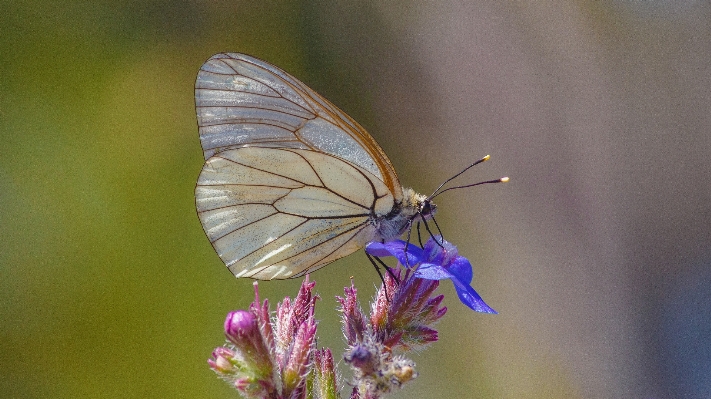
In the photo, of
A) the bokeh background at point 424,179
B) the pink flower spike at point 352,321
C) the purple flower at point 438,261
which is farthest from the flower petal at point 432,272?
the bokeh background at point 424,179

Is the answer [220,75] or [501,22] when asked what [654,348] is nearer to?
[501,22]

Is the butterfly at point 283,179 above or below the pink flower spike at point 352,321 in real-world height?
above

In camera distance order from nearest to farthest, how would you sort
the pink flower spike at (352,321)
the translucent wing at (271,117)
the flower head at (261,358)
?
the flower head at (261,358) → the pink flower spike at (352,321) → the translucent wing at (271,117)

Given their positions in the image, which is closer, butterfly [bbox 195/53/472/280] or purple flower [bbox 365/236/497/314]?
purple flower [bbox 365/236/497/314]

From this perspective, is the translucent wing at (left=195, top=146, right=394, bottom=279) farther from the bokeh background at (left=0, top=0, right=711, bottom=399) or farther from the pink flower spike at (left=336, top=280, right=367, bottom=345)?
the bokeh background at (left=0, top=0, right=711, bottom=399)

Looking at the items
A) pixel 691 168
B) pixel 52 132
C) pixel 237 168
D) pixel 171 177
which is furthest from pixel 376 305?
pixel 691 168

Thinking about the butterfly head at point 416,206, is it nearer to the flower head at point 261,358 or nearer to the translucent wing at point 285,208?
the translucent wing at point 285,208

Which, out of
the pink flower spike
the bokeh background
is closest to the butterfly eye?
the pink flower spike
